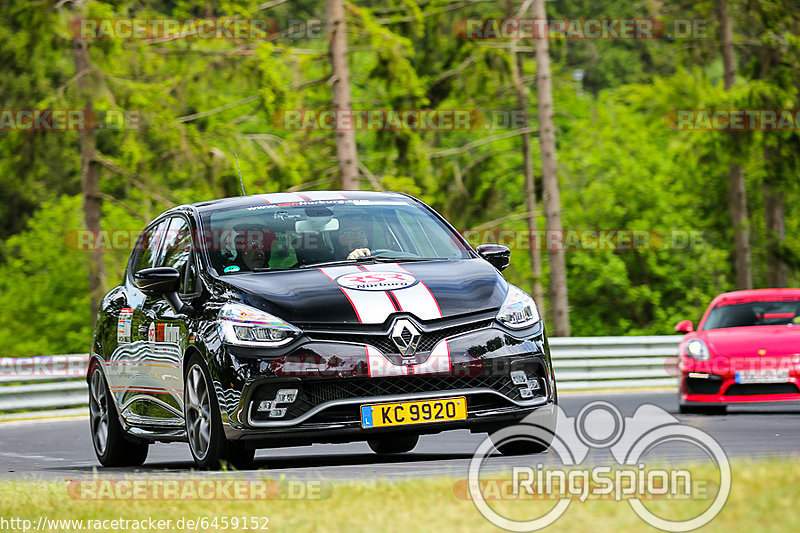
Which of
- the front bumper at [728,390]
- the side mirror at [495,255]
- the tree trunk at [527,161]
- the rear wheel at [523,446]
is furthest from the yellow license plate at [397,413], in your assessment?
the tree trunk at [527,161]

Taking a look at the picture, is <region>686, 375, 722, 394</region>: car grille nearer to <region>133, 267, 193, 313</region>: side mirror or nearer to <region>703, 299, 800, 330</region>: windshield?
<region>703, 299, 800, 330</region>: windshield

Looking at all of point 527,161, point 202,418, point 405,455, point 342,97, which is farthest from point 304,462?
point 527,161

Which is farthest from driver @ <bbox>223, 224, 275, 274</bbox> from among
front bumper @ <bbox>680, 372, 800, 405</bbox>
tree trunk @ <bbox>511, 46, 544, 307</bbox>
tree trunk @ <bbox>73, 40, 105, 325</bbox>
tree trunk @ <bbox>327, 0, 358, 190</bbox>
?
tree trunk @ <bbox>511, 46, 544, 307</bbox>

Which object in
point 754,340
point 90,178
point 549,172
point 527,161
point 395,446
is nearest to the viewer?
point 395,446

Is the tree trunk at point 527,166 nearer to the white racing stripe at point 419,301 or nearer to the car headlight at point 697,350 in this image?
the car headlight at point 697,350

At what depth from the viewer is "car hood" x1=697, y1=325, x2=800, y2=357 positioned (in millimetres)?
14695

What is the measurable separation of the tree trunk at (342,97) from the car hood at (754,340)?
952 cm

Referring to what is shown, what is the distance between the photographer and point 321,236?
9484mm

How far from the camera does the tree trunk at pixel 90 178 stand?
2802 cm

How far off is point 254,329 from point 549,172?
2084cm

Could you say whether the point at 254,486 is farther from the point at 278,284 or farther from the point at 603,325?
the point at 603,325

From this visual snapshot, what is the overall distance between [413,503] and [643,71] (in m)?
55.2

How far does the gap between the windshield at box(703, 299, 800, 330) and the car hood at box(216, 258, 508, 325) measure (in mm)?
7554

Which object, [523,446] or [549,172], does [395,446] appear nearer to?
[523,446]
